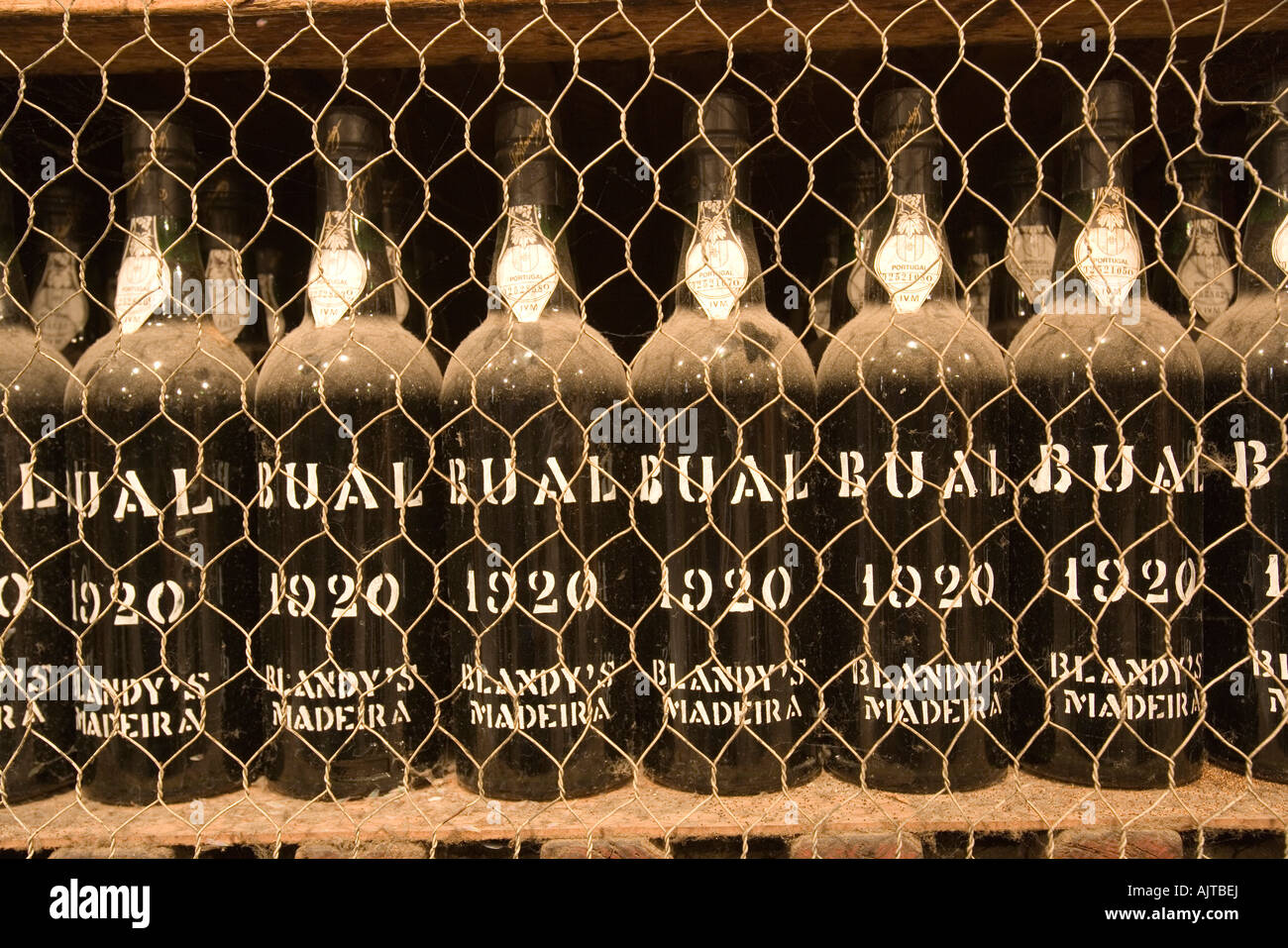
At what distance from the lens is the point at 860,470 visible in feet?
2.50

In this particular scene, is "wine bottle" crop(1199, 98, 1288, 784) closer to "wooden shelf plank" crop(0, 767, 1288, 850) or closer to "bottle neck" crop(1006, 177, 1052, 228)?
"wooden shelf plank" crop(0, 767, 1288, 850)

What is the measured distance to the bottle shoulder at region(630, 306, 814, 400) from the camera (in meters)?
0.76

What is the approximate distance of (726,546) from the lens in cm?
75

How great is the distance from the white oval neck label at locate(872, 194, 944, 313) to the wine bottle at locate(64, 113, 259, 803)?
21.9 inches

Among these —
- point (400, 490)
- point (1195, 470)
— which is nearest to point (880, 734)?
point (1195, 470)

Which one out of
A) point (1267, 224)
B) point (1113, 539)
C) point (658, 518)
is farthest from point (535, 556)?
point (1267, 224)

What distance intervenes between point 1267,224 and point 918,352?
337 mm

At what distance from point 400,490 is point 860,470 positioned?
0.38 m

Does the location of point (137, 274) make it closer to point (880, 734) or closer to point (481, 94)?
point (481, 94)

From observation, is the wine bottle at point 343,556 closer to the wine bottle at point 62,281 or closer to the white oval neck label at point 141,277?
the white oval neck label at point 141,277

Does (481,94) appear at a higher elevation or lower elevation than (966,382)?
higher

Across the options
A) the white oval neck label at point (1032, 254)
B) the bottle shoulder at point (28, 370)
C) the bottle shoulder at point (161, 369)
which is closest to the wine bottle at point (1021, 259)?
the white oval neck label at point (1032, 254)

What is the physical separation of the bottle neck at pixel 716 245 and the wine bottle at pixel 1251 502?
1.26 ft

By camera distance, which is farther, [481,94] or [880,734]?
[481,94]
